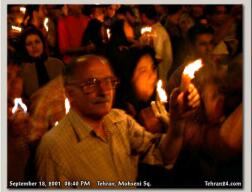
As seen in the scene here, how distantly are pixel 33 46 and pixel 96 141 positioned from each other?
67 centimetres

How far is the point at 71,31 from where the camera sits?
8.91ft

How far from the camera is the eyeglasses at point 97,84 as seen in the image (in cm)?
268

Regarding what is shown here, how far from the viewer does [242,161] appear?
2.73 metres

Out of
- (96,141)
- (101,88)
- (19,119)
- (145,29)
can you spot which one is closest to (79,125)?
(96,141)

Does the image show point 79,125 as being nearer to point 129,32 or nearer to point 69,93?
point 69,93

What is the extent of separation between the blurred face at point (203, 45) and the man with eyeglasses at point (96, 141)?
0.22 m

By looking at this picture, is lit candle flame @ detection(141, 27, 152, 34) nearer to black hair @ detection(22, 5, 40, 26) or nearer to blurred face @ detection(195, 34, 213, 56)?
blurred face @ detection(195, 34, 213, 56)

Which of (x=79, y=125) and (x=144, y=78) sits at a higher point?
(x=144, y=78)

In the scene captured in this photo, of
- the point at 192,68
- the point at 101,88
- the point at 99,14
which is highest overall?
the point at 99,14

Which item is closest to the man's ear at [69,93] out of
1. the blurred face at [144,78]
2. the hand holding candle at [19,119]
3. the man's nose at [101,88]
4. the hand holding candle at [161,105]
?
the man's nose at [101,88]

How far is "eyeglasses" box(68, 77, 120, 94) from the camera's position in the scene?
2.68 m

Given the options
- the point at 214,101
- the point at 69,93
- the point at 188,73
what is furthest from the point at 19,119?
the point at 214,101

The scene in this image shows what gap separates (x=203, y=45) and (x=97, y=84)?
67 centimetres

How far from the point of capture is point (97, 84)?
2686 millimetres
